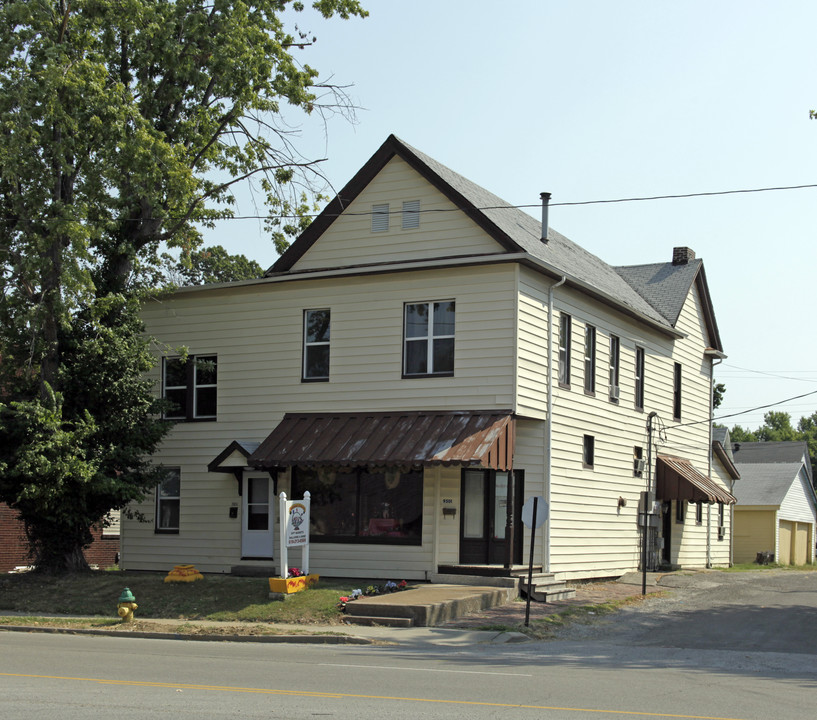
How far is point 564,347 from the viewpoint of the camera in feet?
79.4

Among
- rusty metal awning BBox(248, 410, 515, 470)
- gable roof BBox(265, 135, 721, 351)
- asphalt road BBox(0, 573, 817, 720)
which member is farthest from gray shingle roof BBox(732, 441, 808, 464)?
asphalt road BBox(0, 573, 817, 720)

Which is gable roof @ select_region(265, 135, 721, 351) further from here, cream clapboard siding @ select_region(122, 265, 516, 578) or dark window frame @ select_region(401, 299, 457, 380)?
dark window frame @ select_region(401, 299, 457, 380)

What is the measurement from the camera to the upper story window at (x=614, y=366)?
26.5 m

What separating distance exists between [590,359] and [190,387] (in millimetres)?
10212

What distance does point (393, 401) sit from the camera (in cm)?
2314

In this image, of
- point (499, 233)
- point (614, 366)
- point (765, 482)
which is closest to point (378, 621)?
point (499, 233)

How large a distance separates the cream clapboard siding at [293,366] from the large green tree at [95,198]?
1909mm

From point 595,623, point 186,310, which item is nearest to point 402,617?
point 595,623

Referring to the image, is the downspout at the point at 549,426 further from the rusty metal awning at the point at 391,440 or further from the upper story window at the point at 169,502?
the upper story window at the point at 169,502

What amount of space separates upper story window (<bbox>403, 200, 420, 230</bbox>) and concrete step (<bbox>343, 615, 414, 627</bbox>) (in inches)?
375

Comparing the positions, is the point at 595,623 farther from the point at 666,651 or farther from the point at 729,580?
the point at 729,580

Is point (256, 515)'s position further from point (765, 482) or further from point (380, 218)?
point (765, 482)

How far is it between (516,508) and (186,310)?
10.3 m

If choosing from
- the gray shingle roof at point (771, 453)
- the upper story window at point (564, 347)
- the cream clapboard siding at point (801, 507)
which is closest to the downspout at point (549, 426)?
the upper story window at point (564, 347)
